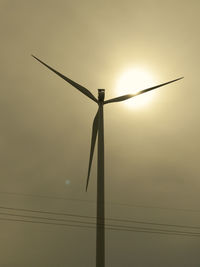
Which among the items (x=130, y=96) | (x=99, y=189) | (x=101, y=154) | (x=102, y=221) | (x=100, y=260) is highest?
(x=130, y=96)

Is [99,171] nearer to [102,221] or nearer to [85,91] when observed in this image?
[102,221]

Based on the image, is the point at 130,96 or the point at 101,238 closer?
the point at 101,238

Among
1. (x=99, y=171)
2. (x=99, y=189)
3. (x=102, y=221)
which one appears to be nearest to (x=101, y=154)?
(x=99, y=171)

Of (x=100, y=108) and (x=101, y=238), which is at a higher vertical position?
(x=100, y=108)

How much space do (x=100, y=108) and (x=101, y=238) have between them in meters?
10.00

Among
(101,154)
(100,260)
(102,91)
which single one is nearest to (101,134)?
(101,154)

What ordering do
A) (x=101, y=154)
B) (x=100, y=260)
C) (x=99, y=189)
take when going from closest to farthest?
(x=100, y=260) → (x=99, y=189) → (x=101, y=154)

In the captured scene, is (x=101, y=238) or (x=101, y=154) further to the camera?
(x=101, y=154)

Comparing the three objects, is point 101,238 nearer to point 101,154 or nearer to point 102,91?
point 101,154

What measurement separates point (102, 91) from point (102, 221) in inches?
409

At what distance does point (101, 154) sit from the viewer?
64.3 ft

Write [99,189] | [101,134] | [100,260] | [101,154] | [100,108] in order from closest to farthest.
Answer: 1. [100,260]
2. [99,189]
3. [101,154]
4. [101,134]
5. [100,108]

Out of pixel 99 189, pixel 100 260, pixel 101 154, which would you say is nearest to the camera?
pixel 100 260

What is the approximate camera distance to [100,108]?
2334cm
